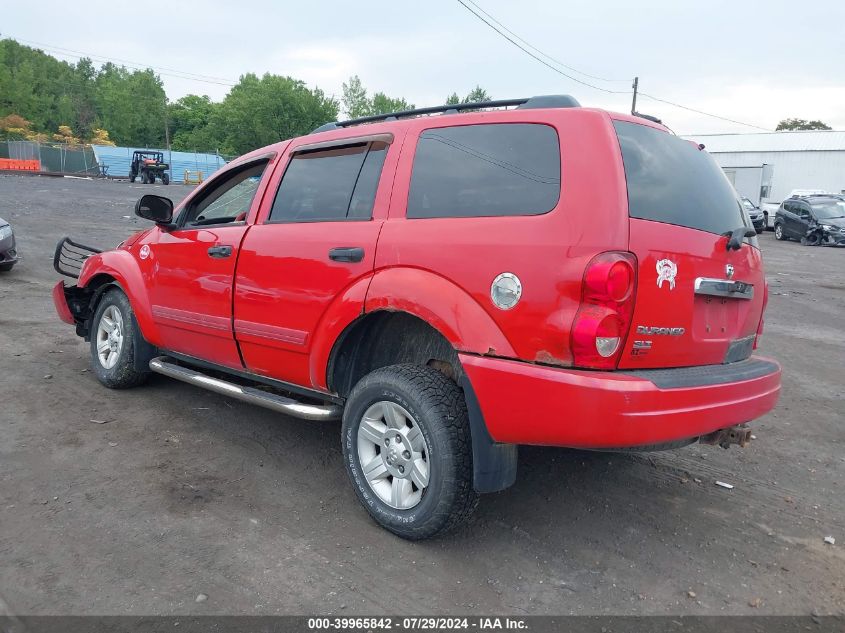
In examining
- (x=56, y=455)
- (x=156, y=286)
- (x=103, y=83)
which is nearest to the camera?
(x=56, y=455)

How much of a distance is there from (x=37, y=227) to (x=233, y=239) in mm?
13415

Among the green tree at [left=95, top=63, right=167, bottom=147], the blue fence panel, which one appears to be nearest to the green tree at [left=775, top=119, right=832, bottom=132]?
the blue fence panel

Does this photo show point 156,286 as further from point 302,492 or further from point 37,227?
point 37,227

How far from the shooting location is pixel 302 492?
3586mm

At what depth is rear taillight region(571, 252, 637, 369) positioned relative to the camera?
2.55 metres

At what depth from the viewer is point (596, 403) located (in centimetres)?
253

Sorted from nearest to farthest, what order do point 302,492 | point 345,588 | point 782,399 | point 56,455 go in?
point 345,588 < point 302,492 < point 56,455 < point 782,399

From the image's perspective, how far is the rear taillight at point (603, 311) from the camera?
100 inches

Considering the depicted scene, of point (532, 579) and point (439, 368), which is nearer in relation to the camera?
point (532, 579)

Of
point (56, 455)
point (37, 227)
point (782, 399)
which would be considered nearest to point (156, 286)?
point (56, 455)

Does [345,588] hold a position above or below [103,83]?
below

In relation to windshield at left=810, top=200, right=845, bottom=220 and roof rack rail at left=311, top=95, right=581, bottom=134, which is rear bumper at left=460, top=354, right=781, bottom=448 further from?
windshield at left=810, top=200, right=845, bottom=220

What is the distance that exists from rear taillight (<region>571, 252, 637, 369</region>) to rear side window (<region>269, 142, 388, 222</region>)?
1279 millimetres

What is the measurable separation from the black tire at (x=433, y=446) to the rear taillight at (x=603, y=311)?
653 millimetres
